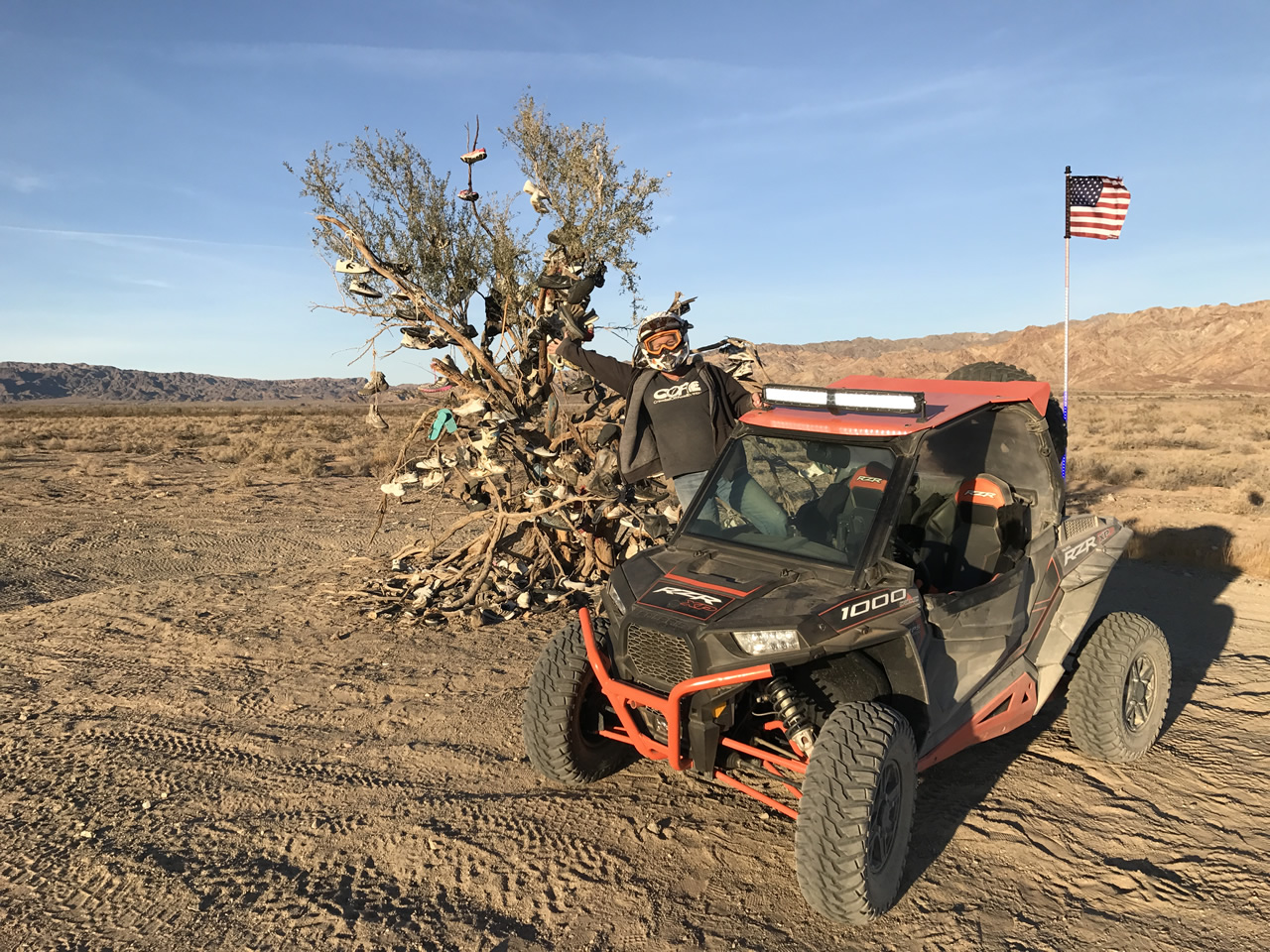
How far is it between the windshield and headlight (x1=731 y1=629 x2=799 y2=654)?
606mm

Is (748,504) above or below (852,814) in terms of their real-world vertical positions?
above

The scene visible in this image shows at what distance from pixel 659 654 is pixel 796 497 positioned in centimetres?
133

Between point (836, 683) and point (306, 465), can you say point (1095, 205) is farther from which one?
point (306, 465)

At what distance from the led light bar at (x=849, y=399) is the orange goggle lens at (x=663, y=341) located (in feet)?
3.97

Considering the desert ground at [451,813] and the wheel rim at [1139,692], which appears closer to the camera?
the desert ground at [451,813]

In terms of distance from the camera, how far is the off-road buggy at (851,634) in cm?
328

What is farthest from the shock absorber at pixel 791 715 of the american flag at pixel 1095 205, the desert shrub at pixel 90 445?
the desert shrub at pixel 90 445

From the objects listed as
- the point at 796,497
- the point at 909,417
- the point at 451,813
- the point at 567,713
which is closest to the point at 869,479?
the point at 909,417

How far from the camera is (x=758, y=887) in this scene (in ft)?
11.4

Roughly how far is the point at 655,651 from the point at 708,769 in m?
0.53

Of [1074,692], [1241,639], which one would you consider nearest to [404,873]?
[1074,692]

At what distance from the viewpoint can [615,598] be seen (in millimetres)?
3850

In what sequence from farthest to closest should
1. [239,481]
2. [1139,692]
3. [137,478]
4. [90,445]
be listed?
[90,445] < [239,481] < [137,478] < [1139,692]

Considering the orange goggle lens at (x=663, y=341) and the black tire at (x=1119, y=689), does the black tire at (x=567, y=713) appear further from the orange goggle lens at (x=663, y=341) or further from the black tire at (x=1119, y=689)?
the black tire at (x=1119, y=689)
